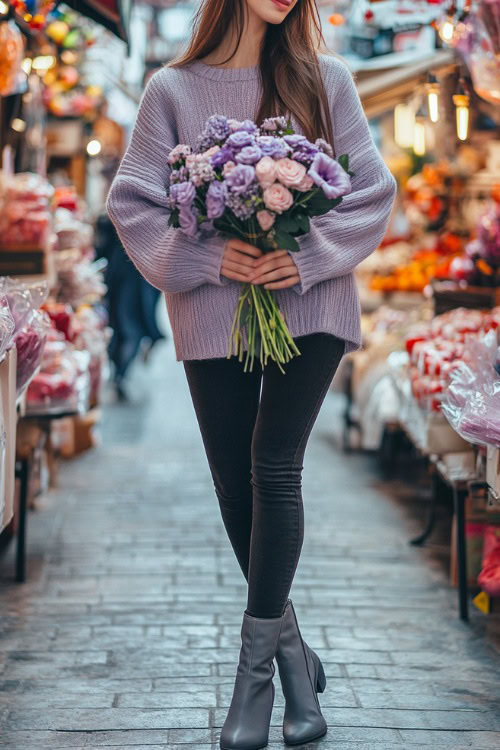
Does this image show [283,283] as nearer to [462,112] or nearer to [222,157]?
[222,157]

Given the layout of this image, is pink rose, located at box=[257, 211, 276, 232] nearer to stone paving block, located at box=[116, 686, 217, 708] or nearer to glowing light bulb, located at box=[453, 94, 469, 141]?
stone paving block, located at box=[116, 686, 217, 708]

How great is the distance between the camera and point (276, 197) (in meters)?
2.22

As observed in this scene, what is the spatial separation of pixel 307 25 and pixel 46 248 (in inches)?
102

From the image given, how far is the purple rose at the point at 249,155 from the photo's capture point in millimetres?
2238

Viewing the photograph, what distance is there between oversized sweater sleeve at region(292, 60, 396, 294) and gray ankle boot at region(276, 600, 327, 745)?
803 millimetres

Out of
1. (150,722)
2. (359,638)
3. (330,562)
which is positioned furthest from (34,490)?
(150,722)

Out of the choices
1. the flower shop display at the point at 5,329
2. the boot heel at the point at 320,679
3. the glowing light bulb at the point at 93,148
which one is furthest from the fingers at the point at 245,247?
the glowing light bulb at the point at 93,148

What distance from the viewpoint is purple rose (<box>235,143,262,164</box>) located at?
2238 mm

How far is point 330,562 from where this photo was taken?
425 centimetres

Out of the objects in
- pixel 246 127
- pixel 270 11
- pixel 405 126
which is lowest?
pixel 246 127

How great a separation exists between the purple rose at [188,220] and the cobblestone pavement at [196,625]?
3.90 ft

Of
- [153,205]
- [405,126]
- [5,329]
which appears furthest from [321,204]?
[405,126]

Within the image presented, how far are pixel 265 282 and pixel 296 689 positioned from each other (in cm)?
97

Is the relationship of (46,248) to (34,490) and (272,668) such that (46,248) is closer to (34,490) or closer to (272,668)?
(34,490)
